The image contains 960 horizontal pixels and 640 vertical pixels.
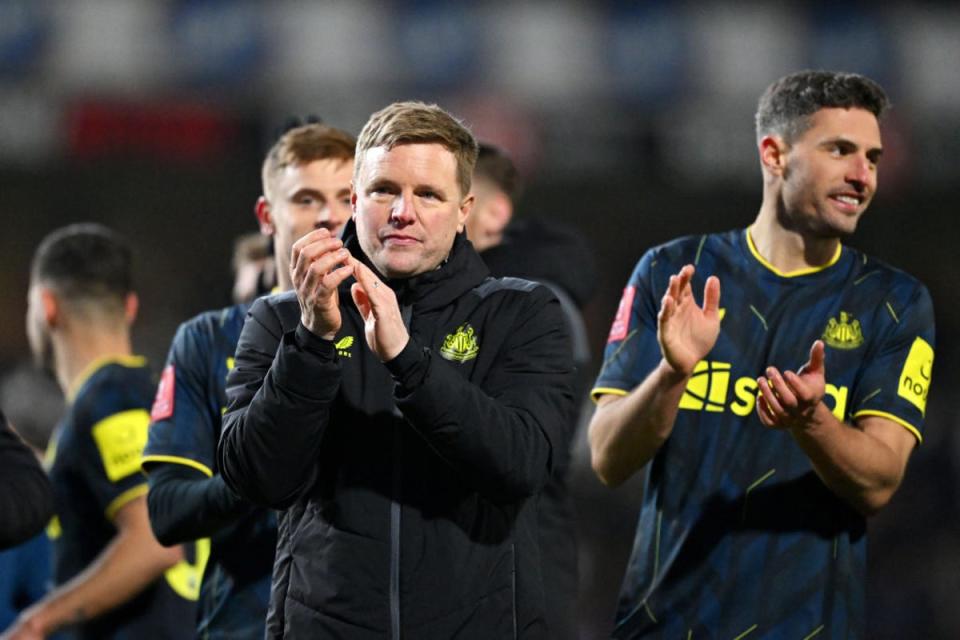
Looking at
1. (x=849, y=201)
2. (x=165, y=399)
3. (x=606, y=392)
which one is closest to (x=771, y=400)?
(x=606, y=392)

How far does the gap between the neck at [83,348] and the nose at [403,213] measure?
79.2 inches

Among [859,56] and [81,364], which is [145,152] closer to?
[859,56]

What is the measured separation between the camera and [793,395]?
3436mm

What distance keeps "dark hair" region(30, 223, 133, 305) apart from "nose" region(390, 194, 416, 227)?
207cm

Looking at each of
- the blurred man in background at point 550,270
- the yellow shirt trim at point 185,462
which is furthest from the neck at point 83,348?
the blurred man in background at point 550,270

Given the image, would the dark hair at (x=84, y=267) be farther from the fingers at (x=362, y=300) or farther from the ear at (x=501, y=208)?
the fingers at (x=362, y=300)

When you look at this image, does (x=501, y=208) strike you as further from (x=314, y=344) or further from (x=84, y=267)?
(x=314, y=344)

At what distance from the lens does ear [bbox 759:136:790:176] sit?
4.09m

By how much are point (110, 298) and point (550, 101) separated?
9559 millimetres

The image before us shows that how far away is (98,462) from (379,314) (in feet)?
6.25

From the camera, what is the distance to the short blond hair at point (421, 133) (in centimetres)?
324

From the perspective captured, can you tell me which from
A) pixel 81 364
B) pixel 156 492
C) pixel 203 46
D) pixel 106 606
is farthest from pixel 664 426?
pixel 203 46

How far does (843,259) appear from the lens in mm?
4074

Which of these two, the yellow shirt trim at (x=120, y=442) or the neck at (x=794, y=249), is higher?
the neck at (x=794, y=249)
